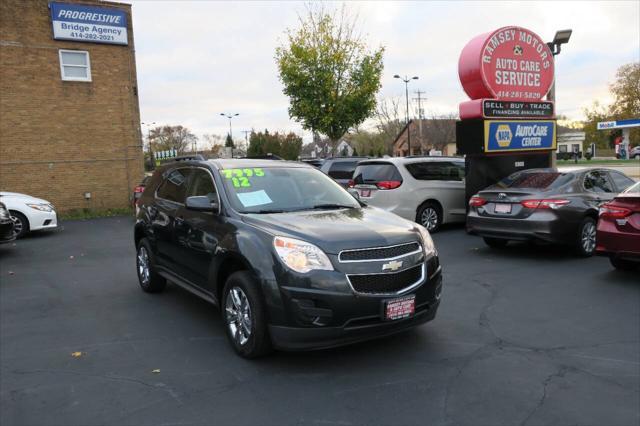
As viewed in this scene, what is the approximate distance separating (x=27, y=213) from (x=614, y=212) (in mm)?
12190

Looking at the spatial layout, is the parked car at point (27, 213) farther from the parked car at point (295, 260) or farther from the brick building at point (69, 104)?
the parked car at point (295, 260)

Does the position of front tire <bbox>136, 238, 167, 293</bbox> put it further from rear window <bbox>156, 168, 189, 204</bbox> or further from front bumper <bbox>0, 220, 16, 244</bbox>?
front bumper <bbox>0, 220, 16, 244</bbox>

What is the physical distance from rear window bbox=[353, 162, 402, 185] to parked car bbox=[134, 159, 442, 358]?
565 centimetres

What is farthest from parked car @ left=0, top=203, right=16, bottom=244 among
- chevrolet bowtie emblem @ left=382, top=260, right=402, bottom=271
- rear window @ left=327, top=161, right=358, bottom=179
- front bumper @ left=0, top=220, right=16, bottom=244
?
chevrolet bowtie emblem @ left=382, top=260, right=402, bottom=271

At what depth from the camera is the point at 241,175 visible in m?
5.26

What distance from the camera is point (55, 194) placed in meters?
17.9

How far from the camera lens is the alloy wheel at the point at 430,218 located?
1117 cm

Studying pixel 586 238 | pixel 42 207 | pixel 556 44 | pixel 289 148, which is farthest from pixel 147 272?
pixel 289 148

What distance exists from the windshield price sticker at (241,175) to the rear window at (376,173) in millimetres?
6068

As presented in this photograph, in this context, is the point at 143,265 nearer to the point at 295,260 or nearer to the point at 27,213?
the point at 295,260

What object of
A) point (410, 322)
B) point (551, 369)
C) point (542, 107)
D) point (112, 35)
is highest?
point (112, 35)

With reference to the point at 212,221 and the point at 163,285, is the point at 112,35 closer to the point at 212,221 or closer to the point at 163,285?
the point at 163,285

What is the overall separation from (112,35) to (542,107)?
14.8 metres

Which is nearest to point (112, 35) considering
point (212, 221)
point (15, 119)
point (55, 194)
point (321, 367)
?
point (15, 119)
